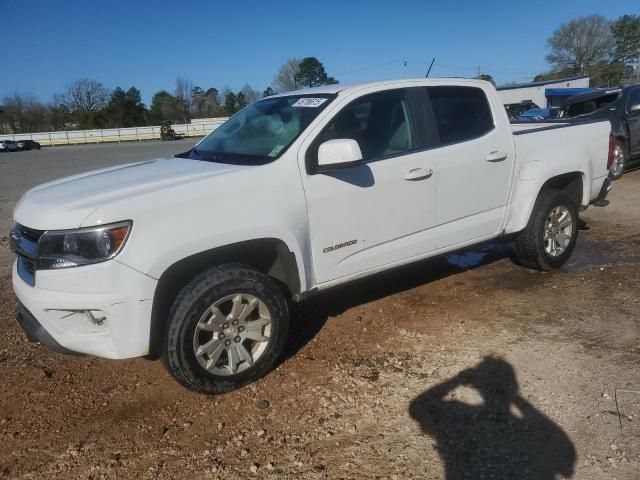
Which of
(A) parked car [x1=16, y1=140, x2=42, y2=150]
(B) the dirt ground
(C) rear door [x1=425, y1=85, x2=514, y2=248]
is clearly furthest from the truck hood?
(A) parked car [x1=16, y1=140, x2=42, y2=150]

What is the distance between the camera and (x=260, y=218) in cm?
322

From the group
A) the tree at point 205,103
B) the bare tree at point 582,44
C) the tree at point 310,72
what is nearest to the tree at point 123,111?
the tree at point 205,103

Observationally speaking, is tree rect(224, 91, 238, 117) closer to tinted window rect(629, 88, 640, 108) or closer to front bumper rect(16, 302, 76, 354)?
tinted window rect(629, 88, 640, 108)

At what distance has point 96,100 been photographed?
284 feet

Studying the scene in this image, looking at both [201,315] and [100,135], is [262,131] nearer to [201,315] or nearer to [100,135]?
[201,315]

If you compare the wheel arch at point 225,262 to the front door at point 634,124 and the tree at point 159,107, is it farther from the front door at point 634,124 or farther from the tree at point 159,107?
the tree at point 159,107

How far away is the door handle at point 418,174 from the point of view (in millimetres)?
3881

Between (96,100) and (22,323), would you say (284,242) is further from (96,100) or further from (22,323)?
(96,100)

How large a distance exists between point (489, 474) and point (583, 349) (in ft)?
5.20

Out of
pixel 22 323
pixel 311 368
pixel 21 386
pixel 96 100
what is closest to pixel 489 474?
pixel 311 368

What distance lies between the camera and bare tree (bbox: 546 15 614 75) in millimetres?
77250

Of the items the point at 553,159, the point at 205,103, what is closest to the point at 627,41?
the point at 205,103

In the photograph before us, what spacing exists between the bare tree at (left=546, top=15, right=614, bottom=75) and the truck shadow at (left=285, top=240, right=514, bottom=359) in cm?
8261

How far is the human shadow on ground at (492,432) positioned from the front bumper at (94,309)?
1.65 metres
